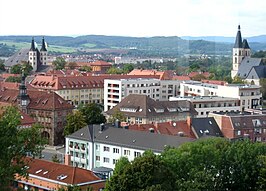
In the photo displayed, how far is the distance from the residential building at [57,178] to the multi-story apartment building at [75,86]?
1756 inches

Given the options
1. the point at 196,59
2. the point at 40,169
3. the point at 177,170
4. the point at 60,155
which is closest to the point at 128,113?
the point at 60,155

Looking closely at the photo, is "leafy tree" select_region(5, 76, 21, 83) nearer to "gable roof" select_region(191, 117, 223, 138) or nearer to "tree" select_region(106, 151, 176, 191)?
"gable roof" select_region(191, 117, 223, 138)

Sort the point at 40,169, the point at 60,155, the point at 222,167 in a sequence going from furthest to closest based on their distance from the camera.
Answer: the point at 60,155 < the point at 40,169 < the point at 222,167

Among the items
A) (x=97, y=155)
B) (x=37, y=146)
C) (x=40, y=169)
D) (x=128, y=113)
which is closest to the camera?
(x=37, y=146)

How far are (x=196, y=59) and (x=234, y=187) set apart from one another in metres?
89.5

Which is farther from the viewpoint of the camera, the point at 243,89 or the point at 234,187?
the point at 243,89

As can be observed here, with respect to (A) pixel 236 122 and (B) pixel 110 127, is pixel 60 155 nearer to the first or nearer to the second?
(B) pixel 110 127

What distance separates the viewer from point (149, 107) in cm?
5441

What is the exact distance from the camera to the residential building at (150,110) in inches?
2120

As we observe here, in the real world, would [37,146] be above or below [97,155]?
above

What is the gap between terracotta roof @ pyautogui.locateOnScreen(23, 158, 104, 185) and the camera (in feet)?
94.8

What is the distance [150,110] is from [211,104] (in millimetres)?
9755

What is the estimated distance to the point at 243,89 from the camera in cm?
6556

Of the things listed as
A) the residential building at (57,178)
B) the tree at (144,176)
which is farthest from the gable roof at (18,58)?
the tree at (144,176)
